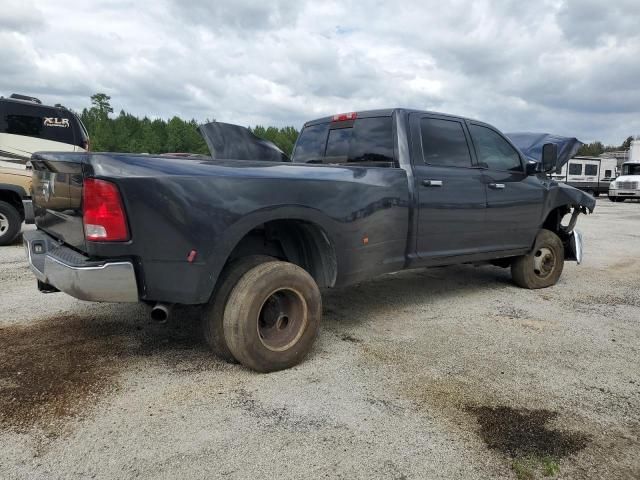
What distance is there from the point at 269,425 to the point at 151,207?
135 centimetres

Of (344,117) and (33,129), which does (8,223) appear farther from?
(344,117)

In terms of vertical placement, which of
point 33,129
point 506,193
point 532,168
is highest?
point 33,129

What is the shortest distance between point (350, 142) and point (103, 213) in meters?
2.65

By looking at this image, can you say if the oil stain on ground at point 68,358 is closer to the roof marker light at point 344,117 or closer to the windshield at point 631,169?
the roof marker light at point 344,117

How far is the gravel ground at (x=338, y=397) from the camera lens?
7.83ft

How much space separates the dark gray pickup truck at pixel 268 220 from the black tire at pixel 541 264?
72cm

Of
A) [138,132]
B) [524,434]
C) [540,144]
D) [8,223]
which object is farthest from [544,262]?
→ [138,132]

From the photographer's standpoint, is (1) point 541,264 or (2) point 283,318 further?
(1) point 541,264

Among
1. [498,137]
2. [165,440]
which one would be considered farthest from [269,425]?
[498,137]

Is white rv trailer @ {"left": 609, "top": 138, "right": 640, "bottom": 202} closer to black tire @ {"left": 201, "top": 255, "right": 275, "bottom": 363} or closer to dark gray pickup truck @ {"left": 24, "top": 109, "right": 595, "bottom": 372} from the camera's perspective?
dark gray pickup truck @ {"left": 24, "top": 109, "right": 595, "bottom": 372}

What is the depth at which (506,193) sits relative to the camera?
17.3 ft

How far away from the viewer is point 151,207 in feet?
9.34

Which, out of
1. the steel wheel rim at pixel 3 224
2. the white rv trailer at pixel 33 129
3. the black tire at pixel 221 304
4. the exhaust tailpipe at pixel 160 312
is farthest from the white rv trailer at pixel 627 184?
the exhaust tailpipe at pixel 160 312

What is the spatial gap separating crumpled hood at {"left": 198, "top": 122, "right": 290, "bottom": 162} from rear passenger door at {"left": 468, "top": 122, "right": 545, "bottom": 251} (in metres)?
2.20
